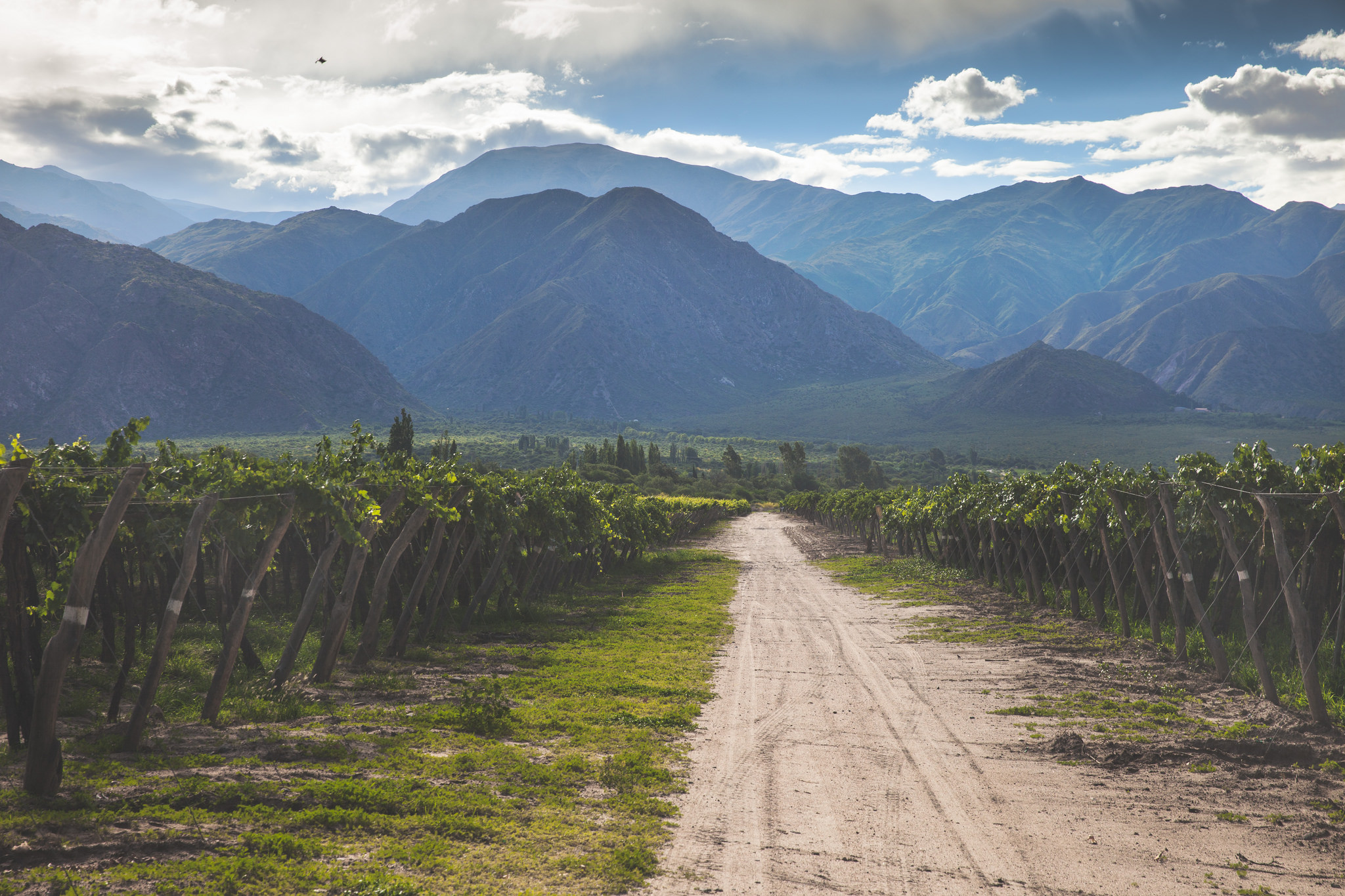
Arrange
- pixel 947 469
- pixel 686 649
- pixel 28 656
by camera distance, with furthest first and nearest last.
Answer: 1. pixel 947 469
2. pixel 686 649
3. pixel 28 656

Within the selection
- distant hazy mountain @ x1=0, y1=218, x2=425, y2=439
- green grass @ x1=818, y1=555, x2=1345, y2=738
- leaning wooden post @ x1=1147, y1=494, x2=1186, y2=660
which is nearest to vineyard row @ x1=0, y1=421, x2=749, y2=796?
green grass @ x1=818, y1=555, x2=1345, y2=738

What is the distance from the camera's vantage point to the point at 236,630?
396 inches

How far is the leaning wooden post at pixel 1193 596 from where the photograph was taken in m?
12.6

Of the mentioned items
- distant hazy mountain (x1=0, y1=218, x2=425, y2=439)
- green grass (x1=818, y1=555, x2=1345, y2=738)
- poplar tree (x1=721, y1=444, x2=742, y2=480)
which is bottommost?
poplar tree (x1=721, y1=444, x2=742, y2=480)

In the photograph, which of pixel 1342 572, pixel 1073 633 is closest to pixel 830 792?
pixel 1342 572

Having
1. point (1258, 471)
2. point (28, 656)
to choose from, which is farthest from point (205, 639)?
point (1258, 471)

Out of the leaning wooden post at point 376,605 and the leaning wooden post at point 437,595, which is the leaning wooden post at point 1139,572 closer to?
the leaning wooden post at point 437,595

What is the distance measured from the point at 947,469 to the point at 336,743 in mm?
158776

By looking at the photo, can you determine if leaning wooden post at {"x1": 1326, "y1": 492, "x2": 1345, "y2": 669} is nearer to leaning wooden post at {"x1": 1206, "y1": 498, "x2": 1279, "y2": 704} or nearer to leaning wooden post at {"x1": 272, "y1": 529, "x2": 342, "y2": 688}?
leaning wooden post at {"x1": 1206, "y1": 498, "x2": 1279, "y2": 704}

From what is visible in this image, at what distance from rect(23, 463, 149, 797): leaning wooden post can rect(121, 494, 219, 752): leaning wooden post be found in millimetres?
1005

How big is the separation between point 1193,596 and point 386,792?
12.9m

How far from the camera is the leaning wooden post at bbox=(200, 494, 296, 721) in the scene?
964cm

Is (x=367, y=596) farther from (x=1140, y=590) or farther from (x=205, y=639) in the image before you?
(x=1140, y=590)

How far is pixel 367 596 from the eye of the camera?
17984 millimetres
